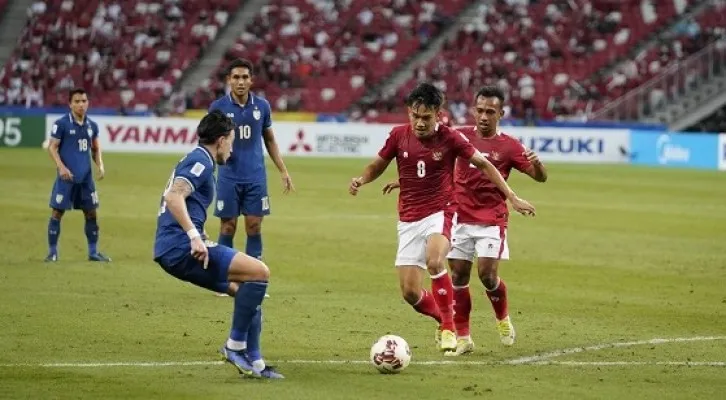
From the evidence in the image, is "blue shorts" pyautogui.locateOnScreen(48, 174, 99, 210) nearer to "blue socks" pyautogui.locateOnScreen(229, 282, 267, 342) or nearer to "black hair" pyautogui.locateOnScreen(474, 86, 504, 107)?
"black hair" pyautogui.locateOnScreen(474, 86, 504, 107)

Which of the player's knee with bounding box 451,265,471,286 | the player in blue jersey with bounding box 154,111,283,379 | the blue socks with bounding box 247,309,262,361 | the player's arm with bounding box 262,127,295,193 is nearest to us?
the player in blue jersey with bounding box 154,111,283,379

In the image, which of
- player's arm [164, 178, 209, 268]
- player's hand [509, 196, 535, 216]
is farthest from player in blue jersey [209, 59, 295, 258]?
player's arm [164, 178, 209, 268]

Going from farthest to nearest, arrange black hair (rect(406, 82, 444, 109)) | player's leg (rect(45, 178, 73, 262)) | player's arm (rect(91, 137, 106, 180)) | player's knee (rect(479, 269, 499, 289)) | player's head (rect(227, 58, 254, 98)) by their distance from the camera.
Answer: player's arm (rect(91, 137, 106, 180)) < player's leg (rect(45, 178, 73, 262)) < player's head (rect(227, 58, 254, 98)) < player's knee (rect(479, 269, 499, 289)) < black hair (rect(406, 82, 444, 109))

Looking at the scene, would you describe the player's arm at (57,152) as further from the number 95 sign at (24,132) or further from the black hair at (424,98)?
the number 95 sign at (24,132)

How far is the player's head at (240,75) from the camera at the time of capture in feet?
47.9

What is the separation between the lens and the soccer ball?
33.0 feet

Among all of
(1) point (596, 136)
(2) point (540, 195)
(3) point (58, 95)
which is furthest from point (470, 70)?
(2) point (540, 195)

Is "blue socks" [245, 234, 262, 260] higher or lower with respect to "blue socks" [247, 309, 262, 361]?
higher

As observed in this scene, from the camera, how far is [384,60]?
52.6m

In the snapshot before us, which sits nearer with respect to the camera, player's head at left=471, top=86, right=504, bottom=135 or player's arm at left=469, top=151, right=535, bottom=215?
player's arm at left=469, top=151, right=535, bottom=215

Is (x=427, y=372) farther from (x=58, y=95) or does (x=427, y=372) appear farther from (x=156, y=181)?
(x=58, y=95)

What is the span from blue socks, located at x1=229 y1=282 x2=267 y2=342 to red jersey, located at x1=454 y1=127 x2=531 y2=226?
2.67 meters

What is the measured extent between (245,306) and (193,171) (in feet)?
3.29

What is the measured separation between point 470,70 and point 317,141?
810 cm
